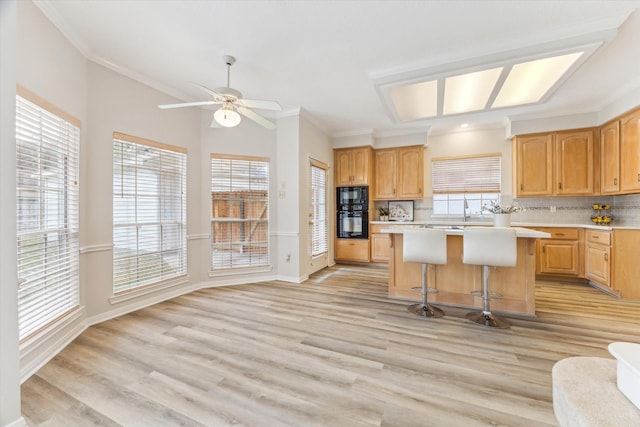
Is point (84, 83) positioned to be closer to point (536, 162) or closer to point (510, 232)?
point (510, 232)

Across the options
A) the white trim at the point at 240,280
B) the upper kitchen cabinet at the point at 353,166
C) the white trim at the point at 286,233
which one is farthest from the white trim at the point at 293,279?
the upper kitchen cabinet at the point at 353,166

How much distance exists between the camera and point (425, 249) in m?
2.91

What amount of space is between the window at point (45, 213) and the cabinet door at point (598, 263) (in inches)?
250

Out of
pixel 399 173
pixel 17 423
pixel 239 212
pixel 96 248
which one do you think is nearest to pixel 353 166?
pixel 399 173

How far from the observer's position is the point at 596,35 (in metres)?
2.30

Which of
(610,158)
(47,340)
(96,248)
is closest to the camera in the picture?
(47,340)

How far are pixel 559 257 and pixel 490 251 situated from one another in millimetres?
2697

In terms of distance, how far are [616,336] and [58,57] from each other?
5694 mm

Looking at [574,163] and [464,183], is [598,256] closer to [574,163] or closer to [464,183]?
[574,163]

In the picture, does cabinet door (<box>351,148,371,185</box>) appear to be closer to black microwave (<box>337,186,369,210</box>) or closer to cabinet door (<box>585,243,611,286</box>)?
black microwave (<box>337,186,369,210</box>)

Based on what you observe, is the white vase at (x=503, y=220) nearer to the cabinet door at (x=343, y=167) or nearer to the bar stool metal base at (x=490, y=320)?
the bar stool metal base at (x=490, y=320)

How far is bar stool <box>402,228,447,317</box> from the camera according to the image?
9.41 ft

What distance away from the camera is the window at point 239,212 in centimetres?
411

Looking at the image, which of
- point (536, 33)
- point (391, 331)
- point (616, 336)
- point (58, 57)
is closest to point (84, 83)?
point (58, 57)
